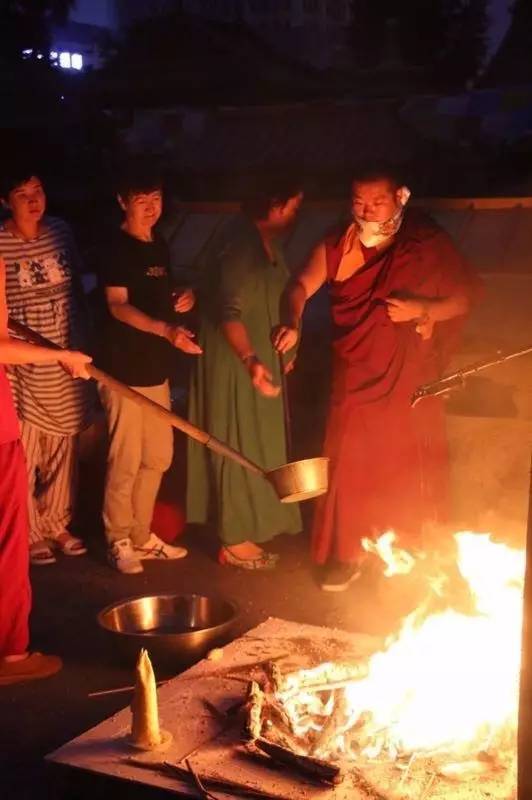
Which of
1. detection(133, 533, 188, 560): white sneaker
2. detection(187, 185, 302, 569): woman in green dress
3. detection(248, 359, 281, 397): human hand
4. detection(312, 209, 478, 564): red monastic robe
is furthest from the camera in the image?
detection(133, 533, 188, 560): white sneaker

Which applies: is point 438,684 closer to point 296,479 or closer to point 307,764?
point 307,764

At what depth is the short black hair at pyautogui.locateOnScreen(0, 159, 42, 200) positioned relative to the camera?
570 cm

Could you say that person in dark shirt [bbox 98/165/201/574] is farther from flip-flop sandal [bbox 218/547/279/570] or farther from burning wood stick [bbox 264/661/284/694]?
burning wood stick [bbox 264/661/284/694]

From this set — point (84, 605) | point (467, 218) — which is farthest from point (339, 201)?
point (84, 605)

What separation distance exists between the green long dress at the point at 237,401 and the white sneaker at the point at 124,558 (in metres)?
0.41

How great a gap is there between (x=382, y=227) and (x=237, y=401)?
1.35 metres

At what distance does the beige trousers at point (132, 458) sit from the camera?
6.30 metres

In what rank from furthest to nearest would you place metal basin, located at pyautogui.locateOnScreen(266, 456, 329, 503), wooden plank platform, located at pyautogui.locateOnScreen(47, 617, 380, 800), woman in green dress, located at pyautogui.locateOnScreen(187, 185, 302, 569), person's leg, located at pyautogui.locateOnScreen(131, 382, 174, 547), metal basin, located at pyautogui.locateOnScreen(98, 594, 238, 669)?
1. person's leg, located at pyautogui.locateOnScreen(131, 382, 174, 547)
2. woman in green dress, located at pyautogui.locateOnScreen(187, 185, 302, 569)
3. metal basin, located at pyautogui.locateOnScreen(266, 456, 329, 503)
4. metal basin, located at pyautogui.locateOnScreen(98, 594, 238, 669)
5. wooden plank platform, located at pyautogui.locateOnScreen(47, 617, 380, 800)

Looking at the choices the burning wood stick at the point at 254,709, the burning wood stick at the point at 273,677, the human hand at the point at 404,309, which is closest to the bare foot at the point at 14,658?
the burning wood stick at the point at 273,677

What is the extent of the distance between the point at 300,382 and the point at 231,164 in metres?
4.95

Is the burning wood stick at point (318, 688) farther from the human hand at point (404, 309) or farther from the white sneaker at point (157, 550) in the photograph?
the white sneaker at point (157, 550)

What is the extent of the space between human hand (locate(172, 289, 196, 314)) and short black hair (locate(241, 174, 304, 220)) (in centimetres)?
59

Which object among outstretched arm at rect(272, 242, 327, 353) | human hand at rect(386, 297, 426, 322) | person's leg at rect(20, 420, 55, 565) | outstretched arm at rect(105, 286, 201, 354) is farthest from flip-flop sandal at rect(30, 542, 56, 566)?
human hand at rect(386, 297, 426, 322)

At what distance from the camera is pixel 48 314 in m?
6.20
